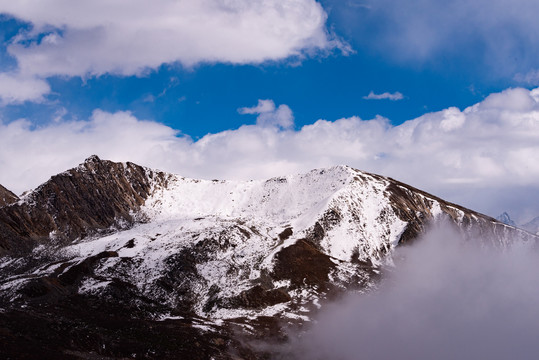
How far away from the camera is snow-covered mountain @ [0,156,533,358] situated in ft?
353

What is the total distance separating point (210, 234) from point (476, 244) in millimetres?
105003

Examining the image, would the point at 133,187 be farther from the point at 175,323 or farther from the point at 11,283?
the point at 175,323

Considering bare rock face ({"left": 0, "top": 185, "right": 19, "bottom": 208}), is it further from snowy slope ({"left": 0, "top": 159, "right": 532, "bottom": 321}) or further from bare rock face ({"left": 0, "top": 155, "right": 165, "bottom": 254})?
snowy slope ({"left": 0, "top": 159, "right": 532, "bottom": 321})

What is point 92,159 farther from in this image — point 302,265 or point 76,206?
point 302,265

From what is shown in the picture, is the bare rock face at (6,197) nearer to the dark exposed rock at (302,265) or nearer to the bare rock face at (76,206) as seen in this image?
the bare rock face at (76,206)

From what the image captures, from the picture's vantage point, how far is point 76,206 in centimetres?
16575

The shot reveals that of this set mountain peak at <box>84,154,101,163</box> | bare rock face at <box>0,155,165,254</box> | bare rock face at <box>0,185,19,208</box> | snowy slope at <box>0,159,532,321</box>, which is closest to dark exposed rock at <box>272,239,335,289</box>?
snowy slope at <box>0,159,532,321</box>

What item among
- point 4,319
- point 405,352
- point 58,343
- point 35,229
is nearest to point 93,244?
point 35,229

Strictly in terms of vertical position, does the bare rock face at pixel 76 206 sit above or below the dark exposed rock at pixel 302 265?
above

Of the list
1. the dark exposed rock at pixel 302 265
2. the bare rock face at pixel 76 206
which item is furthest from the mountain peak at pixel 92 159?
the dark exposed rock at pixel 302 265

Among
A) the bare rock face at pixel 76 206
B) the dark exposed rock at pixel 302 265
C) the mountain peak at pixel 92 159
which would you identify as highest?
the mountain peak at pixel 92 159

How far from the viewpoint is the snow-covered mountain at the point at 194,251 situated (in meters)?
108

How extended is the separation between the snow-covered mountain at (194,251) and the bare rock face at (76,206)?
435 millimetres

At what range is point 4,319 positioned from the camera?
88.0 meters
